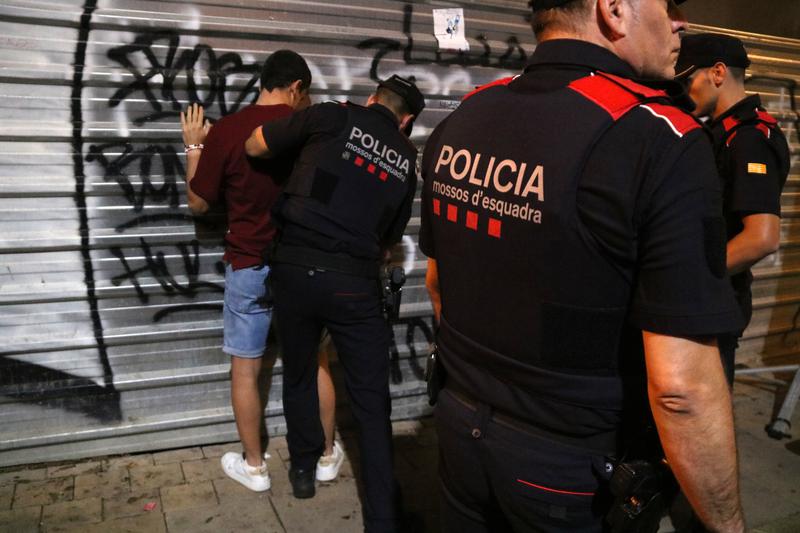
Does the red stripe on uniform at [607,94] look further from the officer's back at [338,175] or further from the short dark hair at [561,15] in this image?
the officer's back at [338,175]

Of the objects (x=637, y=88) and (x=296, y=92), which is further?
(x=296, y=92)

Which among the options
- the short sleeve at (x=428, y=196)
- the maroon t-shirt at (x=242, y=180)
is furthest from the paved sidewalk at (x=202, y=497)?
the short sleeve at (x=428, y=196)

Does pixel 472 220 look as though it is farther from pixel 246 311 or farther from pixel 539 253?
pixel 246 311

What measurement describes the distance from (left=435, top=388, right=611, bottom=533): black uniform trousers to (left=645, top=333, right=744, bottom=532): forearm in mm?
203

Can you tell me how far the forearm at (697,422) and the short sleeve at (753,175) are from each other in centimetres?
214

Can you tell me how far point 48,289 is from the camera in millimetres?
3789

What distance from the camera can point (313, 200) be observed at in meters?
3.32

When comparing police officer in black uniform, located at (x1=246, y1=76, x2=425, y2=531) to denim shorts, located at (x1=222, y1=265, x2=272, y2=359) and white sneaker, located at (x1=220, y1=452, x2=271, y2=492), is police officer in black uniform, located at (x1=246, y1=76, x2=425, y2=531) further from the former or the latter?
white sneaker, located at (x1=220, y1=452, x2=271, y2=492)

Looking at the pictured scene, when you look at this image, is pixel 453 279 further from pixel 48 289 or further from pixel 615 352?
pixel 48 289

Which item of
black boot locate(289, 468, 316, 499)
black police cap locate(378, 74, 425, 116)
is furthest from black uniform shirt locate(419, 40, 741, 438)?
black boot locate(289, 468, 316, 499)

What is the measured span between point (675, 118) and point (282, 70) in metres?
2.50

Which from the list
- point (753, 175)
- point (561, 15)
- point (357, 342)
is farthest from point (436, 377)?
point (753, 175)

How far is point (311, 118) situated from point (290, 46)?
98cm

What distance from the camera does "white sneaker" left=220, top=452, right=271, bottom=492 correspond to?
3848 mm
